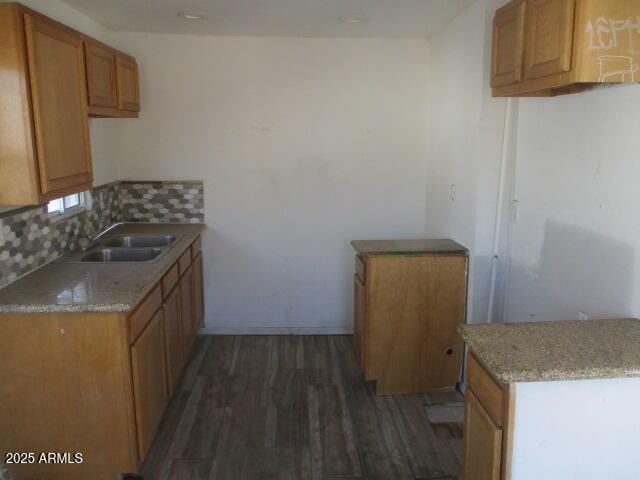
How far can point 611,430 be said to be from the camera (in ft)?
5.88

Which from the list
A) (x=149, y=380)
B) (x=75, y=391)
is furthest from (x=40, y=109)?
(x=149, y=380)

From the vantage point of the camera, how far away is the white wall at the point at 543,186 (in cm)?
216

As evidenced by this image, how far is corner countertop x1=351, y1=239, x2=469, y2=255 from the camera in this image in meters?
3.35

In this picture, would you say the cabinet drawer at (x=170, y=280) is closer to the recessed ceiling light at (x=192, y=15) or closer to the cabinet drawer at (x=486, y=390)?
the recessed ceiling light at (x=192, y=15)

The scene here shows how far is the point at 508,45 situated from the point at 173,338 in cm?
238

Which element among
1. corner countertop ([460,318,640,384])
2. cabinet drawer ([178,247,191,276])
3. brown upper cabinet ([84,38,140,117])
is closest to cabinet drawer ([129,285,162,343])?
cabinet drawer ([178,247,191,276])

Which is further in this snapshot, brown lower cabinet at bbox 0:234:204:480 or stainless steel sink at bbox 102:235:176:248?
stainless steel sink at bbox 102:235:176:248

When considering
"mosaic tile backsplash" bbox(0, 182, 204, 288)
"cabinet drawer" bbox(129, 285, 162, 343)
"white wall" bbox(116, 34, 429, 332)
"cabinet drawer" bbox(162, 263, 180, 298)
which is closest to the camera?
"cabinet drawer" bbox(129, 285, 162, 343)

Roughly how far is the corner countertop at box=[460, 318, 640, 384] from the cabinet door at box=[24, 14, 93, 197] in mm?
1862

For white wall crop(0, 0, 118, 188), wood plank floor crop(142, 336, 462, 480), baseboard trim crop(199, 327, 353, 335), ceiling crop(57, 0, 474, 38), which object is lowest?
wood plank floor crop(142, 336, 462, 480)

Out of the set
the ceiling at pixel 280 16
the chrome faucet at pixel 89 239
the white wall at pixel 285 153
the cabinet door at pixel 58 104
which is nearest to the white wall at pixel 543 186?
the ceiling at pixel 280 16

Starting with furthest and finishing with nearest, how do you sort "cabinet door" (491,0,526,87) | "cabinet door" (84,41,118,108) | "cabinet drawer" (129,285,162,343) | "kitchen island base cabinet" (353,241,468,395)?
"kitchen island base cabinet" (353,241,468,395) < "cabinet door" (84,41,118,108) < "cabinet drawer" (129,285,162,343) < "cabinet door" (491,0,526,87)

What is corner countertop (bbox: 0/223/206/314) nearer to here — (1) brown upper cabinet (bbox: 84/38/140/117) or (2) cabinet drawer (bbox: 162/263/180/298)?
(2) cabinet drawer (bbox: 162/263/180/298)

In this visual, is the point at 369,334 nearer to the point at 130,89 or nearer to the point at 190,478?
the point at 190,478
